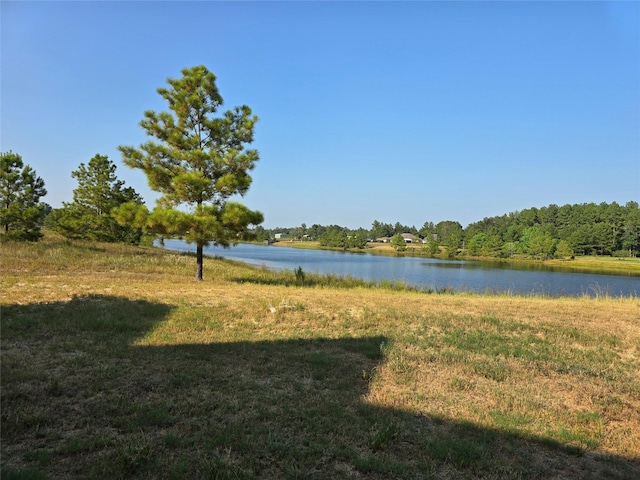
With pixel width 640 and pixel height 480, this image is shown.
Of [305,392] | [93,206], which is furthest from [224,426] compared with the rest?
[93,206]

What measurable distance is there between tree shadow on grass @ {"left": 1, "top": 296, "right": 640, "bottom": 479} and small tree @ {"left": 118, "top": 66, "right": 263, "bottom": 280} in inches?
324

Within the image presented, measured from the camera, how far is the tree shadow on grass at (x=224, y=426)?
3188 mm

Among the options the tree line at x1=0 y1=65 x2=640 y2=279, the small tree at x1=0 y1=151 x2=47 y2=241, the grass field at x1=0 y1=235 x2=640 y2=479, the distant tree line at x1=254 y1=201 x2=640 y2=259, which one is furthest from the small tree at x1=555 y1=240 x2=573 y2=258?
the small tree at x1=0 y1=151 x2=47 y2=241

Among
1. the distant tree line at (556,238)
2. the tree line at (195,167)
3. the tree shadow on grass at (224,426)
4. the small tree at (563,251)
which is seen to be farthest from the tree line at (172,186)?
the small tree at (563,251)

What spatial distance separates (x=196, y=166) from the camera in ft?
48.7

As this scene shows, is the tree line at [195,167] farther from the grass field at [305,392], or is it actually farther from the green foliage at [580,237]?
the green foliage at [580,237]

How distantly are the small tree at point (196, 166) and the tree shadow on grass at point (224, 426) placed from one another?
8224mm

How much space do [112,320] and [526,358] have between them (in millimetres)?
7855

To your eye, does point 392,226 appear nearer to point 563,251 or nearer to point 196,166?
point 563,251

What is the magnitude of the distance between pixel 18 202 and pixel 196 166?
15002 millimetres

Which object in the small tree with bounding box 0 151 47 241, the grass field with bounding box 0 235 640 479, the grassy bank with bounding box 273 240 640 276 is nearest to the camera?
the grass field with bounding box 0 235 640 479

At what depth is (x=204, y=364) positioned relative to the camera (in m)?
5.61

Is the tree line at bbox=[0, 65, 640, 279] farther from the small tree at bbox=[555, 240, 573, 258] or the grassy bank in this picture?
the small tree at bbox=[555, 240, 573, 258]

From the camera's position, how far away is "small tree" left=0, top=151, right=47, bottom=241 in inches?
850
